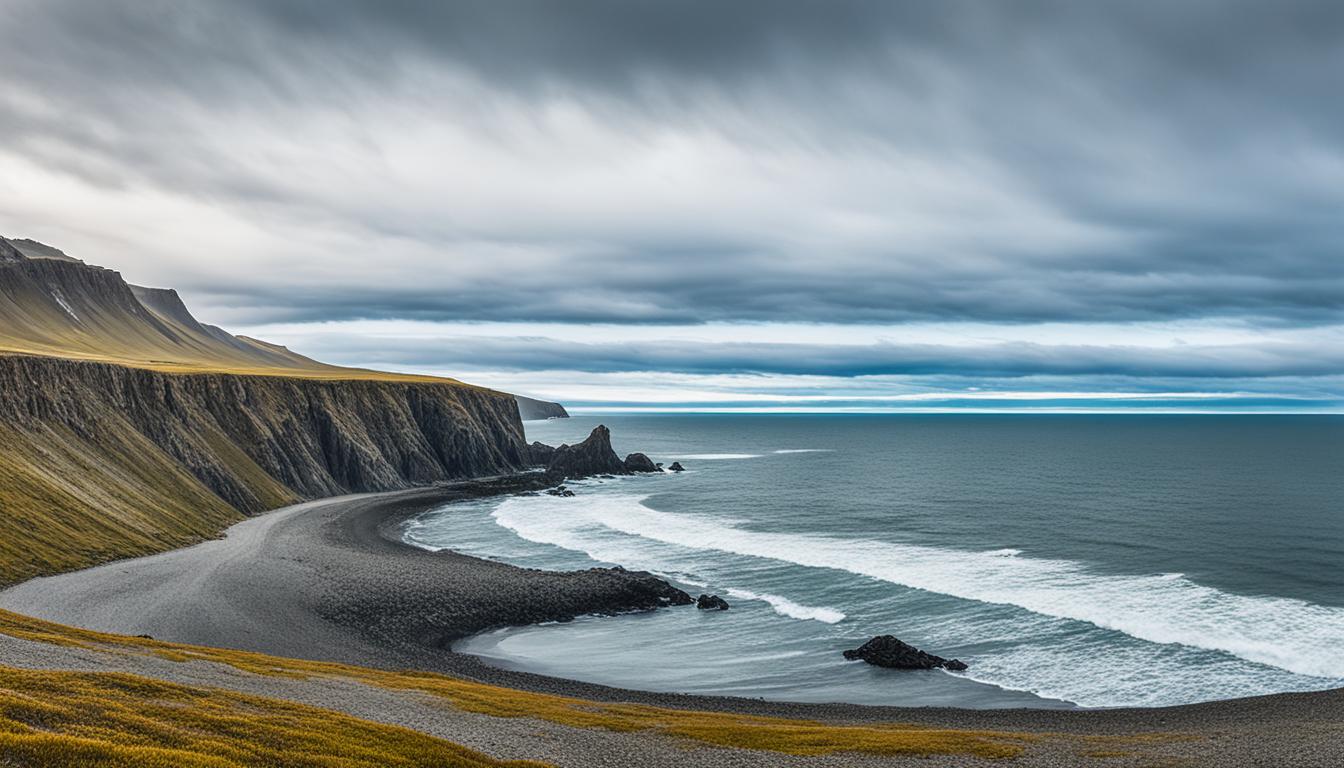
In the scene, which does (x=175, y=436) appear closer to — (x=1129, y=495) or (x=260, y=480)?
(x=260, y=480)

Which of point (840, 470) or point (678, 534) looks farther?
point (840, 470)

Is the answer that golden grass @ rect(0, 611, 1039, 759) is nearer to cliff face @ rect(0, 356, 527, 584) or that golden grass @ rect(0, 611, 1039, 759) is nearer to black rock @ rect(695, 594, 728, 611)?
black rock @ rect(695, 594, 728, 611)

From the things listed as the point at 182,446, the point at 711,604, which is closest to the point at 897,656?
the point at 711,604

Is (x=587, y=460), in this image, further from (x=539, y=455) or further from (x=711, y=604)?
(x=711, y=604)

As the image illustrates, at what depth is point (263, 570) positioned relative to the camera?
2731 inches

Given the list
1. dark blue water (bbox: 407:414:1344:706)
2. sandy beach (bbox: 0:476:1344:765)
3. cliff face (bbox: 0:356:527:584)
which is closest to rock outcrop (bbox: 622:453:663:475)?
cliff face (bbox: 0:356:527:584)

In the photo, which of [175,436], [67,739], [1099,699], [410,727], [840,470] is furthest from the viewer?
[840,470]

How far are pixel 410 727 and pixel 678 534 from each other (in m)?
68.6

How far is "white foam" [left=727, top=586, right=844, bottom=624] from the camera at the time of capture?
58.9m

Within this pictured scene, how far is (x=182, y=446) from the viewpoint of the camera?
105 m

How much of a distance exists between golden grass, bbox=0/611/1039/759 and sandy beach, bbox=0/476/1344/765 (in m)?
4.66

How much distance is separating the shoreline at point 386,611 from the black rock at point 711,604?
547 centimetres

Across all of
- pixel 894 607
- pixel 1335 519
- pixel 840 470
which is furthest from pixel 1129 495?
pixel 894 607

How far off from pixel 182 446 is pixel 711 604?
77.7 metres
